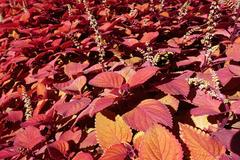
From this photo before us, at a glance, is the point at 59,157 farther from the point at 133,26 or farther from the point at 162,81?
the point at 133,26

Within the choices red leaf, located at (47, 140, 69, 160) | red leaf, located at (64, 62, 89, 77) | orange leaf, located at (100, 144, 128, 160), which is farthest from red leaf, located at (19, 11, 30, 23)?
orange leaf, located at (100, 144, 128, 160)

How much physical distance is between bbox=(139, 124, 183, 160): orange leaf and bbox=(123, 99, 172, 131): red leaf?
0.19 metres

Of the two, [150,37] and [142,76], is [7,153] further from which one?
[150,37]

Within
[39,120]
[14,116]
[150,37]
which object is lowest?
[14,116]

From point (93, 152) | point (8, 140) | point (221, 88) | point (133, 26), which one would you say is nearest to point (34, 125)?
point (8, 140)

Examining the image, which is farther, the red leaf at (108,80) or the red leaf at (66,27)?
the red leaf at (66,27)

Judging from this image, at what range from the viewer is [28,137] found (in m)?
1.62

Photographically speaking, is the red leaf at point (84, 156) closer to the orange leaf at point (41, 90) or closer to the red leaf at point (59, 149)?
the red leaf at point (59, 149)

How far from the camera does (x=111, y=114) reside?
5.02 ft

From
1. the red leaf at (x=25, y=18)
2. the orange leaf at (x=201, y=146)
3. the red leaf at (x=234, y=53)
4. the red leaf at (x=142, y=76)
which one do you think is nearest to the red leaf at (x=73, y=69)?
the red leaf at (x=142, y=76)

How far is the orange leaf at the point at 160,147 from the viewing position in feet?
3.75

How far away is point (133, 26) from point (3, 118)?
3.60 ft

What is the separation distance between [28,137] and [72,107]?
0.77 feet

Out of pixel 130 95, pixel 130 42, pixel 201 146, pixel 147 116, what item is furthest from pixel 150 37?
pixel 201 146
